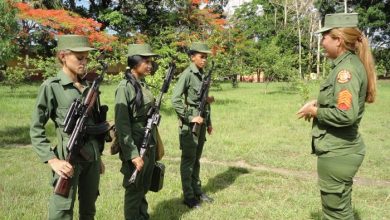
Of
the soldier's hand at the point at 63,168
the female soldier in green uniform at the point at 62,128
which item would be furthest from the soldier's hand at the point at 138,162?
the soldier's hand at the point at 63,168

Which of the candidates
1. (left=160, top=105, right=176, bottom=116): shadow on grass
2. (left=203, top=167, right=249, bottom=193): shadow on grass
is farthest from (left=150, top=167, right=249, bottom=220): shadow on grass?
(left=160, top=105, right=176, bottom=116): shadow on grass

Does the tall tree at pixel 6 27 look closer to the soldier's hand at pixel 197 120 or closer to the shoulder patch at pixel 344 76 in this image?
the soldier's hand at pixel 197 120

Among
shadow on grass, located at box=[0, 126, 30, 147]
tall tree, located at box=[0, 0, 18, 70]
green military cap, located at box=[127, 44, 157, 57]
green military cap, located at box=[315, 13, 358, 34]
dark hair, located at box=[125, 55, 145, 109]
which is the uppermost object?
tall tree, located at box=[0, 0, 18, 70]

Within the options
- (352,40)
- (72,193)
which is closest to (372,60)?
(352,40)

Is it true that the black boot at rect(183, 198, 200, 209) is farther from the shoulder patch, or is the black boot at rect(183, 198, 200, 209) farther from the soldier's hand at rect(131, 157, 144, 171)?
the shoulder patch

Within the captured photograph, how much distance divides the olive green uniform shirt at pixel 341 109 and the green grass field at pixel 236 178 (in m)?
2.04

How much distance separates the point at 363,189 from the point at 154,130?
141 inches

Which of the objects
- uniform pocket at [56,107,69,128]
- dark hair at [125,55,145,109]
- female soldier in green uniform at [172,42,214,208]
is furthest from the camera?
female soldier in green uniform at [172,42,214,208]

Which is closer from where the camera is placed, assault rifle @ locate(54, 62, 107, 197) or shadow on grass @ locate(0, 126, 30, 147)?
assault rifle @ locate(54, 62, 107, 197)

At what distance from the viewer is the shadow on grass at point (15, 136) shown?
906cm

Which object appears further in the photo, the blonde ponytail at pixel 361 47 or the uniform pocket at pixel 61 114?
the uniform pocket at pixel 61 114

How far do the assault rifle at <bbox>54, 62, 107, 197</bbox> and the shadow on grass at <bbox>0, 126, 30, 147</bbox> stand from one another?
21.1ft

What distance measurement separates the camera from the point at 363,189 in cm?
596

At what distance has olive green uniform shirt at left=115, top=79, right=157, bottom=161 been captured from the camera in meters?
3.77
